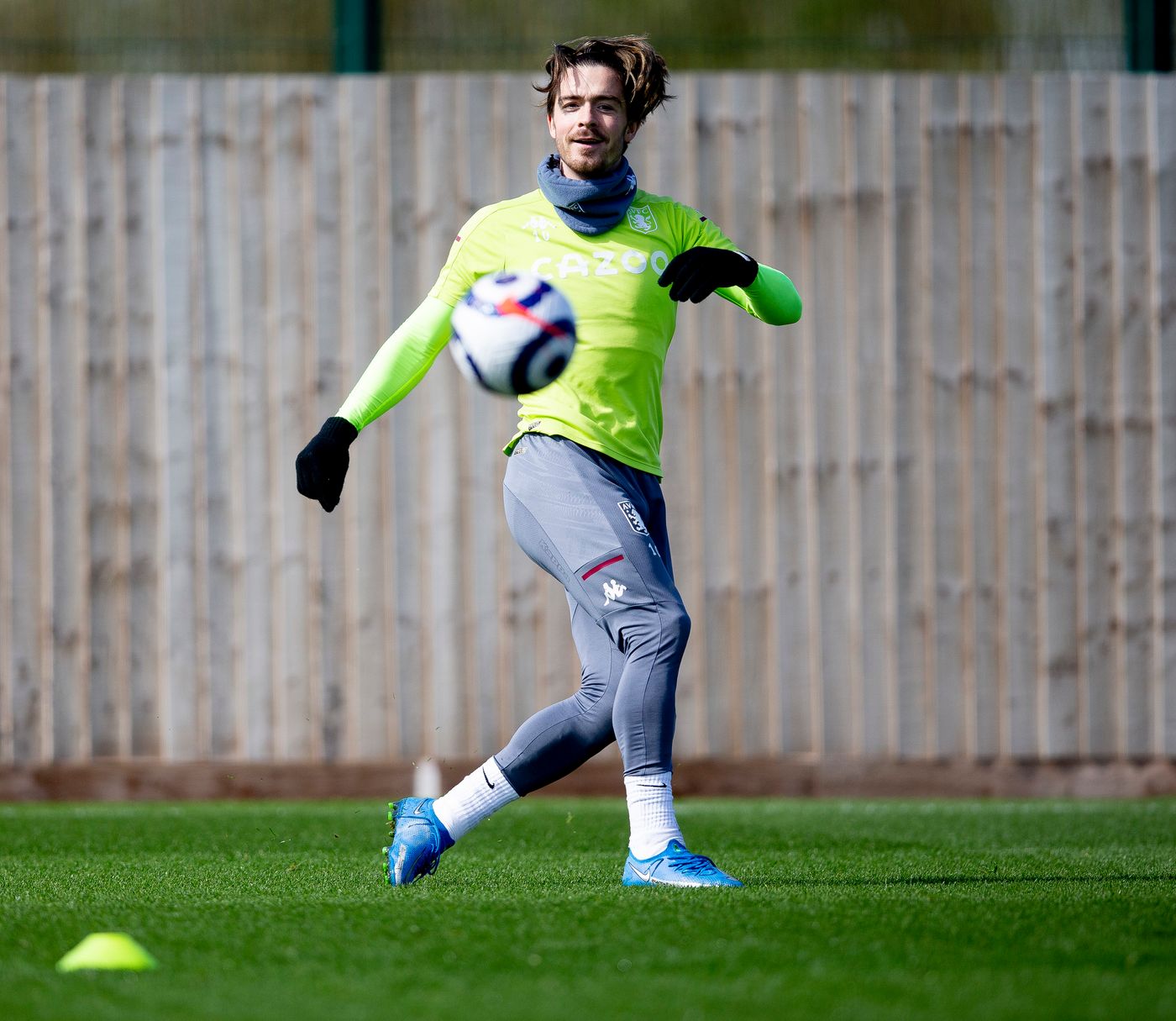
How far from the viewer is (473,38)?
622 cm

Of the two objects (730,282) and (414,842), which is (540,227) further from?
(414,842)

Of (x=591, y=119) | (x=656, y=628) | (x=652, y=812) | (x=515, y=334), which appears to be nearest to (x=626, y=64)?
(x=591, y=119)

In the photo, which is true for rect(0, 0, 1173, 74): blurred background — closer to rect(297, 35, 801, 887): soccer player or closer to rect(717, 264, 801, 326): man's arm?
rect(297, 35, 801, 887): soccer player

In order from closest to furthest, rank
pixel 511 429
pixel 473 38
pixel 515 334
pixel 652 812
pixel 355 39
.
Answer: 1. pixel 515 334
2. pixel 652 812
3. pixel 511 429
4. pixel 355 39
5. pixel 473 38

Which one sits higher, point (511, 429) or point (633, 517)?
point (511, 429)

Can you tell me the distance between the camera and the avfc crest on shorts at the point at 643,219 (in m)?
3.62

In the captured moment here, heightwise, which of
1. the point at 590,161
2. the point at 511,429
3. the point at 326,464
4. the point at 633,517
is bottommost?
the point at 633,517

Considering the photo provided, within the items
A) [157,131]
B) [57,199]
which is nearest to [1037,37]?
[157,131]

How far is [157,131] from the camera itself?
6.02 meters

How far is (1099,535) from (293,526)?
309cm

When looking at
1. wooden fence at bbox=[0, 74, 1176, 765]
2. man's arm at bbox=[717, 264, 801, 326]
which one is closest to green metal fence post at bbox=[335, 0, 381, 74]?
wooden fence at bbox=[0, 74, 1176, 765]

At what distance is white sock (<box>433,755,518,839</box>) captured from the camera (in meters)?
3.58

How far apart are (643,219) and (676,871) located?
149 centimetres

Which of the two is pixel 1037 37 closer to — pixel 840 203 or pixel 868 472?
pixel 840 203
